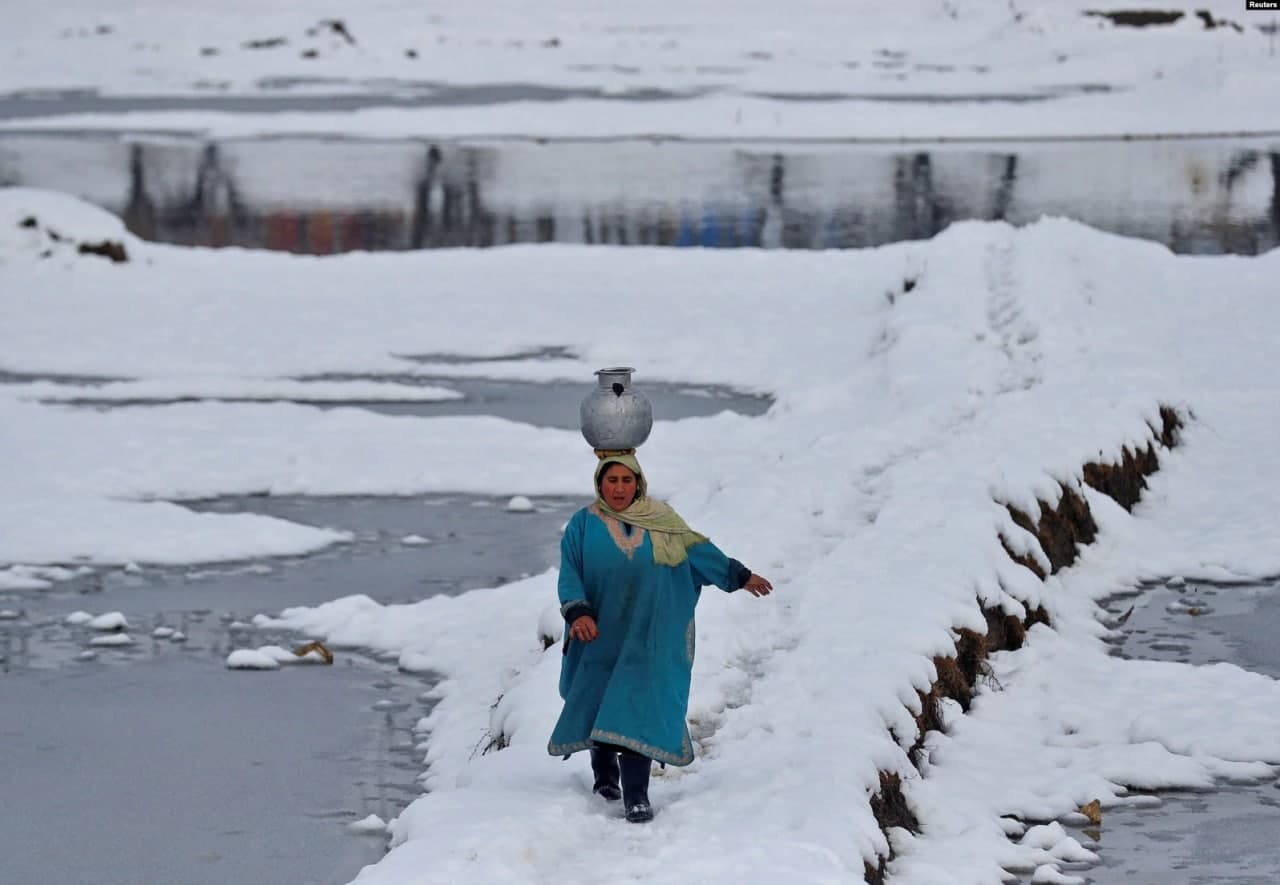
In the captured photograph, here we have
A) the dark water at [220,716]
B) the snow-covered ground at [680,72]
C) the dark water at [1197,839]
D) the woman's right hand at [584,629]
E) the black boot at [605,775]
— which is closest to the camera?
the woman's right hand at [584,629]

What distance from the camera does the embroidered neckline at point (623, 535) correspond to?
6453 mm

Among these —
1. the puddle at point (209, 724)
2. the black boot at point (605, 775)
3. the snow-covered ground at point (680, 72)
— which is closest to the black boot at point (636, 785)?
the black boot at point (605, 775)

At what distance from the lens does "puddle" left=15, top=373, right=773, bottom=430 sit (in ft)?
55.9

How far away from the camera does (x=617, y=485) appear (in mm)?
6457

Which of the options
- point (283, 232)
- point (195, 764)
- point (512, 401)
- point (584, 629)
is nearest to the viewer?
point (584, 629)

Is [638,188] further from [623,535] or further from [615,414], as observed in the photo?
[615,414]

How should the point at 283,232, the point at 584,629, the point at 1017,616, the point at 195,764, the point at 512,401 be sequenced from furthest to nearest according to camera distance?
the point at 283,232 → the point at 512,401 → the point at 1017,616 → the point at 195,764 → the point at 584,629

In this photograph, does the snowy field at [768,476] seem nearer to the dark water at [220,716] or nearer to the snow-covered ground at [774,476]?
the snow-covered ground at [774,476]

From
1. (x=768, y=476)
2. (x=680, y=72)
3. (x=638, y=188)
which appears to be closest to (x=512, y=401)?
(x=768, y=476)

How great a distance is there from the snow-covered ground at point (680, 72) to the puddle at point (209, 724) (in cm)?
3950

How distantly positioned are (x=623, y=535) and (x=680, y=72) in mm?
73794

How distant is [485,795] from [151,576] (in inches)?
222

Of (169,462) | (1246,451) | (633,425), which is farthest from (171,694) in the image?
(1246,451)

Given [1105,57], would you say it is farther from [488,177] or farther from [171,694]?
[171,694]
